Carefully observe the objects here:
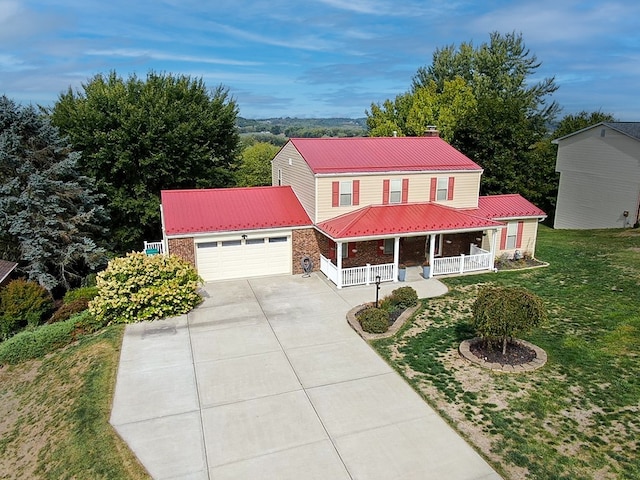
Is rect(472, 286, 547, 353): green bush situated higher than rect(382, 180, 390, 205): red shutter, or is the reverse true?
rect(382, 180, 390, 205): red shutter

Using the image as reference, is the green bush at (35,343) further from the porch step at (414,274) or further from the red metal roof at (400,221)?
the porch step at (414,274)

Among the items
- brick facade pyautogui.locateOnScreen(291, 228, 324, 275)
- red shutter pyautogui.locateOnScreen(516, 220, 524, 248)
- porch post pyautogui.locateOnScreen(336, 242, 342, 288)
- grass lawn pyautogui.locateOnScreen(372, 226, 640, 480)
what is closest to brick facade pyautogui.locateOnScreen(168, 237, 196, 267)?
brick facade pyautogui.locateOnScreen(291, 228, 324, 275)

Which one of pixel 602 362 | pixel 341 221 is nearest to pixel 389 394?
pixel 602 362

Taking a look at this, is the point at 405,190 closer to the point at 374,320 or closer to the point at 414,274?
the point at 414,274

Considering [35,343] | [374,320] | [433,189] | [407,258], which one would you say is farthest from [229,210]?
[433,189]

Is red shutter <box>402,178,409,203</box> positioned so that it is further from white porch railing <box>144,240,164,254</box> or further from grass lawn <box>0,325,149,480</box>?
grass lawn <box>0,325,149,480</box>

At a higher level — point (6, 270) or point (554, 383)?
point (6, 270)
